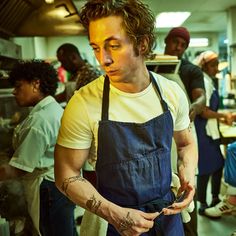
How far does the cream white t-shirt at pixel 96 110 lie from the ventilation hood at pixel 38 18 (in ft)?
5.99

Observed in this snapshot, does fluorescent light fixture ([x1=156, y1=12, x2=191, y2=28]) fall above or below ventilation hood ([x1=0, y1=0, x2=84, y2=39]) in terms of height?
above

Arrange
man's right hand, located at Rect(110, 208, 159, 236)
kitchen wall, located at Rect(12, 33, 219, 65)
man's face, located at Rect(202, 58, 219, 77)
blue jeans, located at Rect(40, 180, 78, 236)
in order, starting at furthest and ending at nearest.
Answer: kitchen wall, located at Rect(12, 33, 219, 65)
man's face, located at Rect(202, 58, 219, 77)
blue jeans, located at Rect(40, 180, 78, 236)
man's right hand, located at Rect(110, 208, 159, 236)

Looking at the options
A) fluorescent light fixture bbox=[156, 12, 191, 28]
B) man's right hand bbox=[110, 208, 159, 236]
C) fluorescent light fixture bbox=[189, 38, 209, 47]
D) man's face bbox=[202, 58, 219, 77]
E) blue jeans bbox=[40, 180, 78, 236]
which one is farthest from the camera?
fluorescent light fixture bbox=[189, 38, 209, 47]

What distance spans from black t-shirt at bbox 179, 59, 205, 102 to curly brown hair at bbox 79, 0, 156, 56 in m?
1.42

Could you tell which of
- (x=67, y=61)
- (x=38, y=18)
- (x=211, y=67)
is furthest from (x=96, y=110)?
(x=211, y=67)

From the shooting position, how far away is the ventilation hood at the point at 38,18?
268 centimetres

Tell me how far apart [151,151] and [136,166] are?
0.07 m

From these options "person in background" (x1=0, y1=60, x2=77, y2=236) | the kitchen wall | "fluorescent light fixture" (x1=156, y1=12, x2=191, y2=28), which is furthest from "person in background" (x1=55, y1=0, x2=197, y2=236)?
"fluorescent light fixture" (x1=156, y1=12, x2=191, y2=28)

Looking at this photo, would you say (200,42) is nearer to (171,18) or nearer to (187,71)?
(171,18)

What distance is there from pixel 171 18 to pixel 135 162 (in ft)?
18.5

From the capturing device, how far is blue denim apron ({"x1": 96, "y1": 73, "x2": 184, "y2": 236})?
3.39ft

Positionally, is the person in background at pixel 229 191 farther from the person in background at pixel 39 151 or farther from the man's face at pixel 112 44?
the man's face at pixel 112 44

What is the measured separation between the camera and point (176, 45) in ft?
7.85

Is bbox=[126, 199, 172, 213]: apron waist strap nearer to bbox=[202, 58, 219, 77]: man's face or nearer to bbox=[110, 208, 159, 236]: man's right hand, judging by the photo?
bbox=[110, 208, 159, 236]: man's right hand
